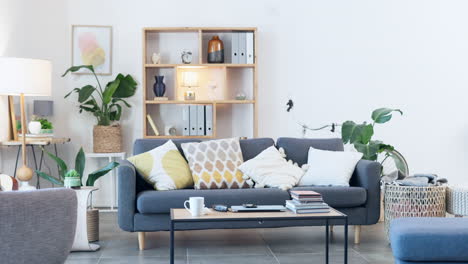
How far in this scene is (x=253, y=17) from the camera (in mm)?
5746

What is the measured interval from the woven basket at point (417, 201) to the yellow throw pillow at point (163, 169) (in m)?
1.52

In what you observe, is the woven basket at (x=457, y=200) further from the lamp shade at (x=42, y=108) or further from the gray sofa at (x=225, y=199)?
the lamp shade at (x=42, y=108)

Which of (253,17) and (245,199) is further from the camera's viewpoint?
(253,17)

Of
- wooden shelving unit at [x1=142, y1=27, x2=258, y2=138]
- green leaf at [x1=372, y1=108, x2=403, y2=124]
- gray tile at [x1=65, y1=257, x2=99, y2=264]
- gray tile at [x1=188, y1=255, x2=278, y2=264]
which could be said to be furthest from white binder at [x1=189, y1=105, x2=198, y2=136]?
gray tile at [x1=65, y1=257, x2=99, y2=264]

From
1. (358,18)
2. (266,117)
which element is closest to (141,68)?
(266,117)

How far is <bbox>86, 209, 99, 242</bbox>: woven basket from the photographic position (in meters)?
3.96

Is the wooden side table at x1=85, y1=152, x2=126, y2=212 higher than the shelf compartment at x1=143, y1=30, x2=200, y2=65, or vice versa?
the shelf compartment at x1=143, y1=30, x2=200, y2=65

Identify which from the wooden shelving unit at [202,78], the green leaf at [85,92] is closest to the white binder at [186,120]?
the wooden shelving unit at [202,78]

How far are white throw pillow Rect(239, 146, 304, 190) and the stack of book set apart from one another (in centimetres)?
78

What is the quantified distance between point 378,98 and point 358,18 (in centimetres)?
88

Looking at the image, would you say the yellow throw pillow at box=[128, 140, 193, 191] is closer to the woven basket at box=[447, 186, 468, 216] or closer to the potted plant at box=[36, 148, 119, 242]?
the potted plant at box=[36, 148, 119, 242]

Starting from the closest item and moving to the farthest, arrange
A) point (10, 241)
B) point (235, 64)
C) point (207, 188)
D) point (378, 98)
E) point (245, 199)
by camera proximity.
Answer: point (10, 241), point (245, 199), point (207, 188), point (235, 64), point (378, 98)

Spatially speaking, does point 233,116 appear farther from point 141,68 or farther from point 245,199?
point 245,199

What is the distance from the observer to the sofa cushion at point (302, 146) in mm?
4543
